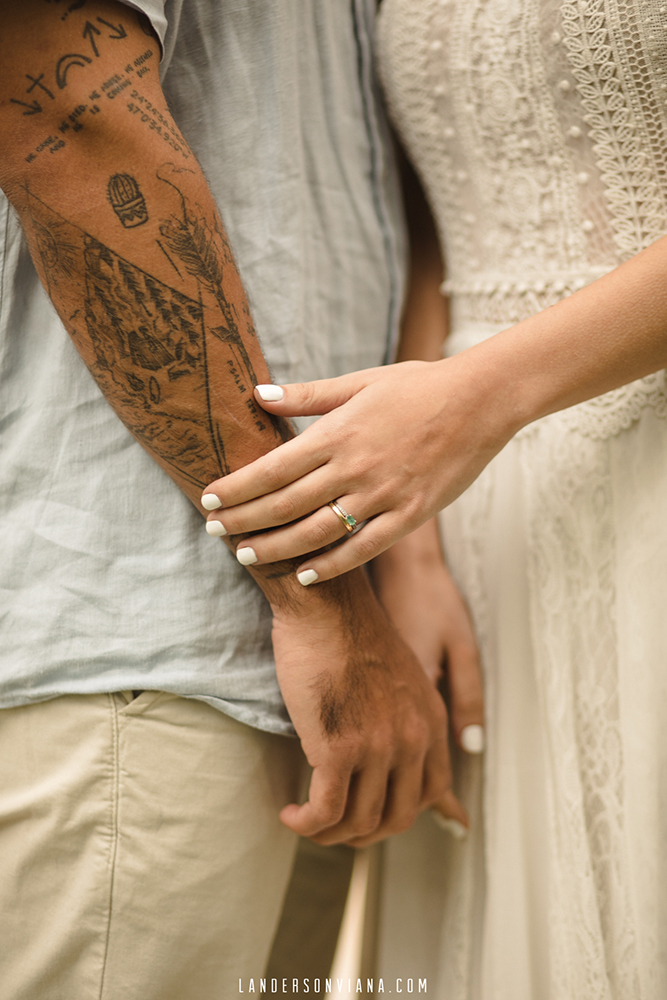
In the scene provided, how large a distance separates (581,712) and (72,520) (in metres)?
0.58

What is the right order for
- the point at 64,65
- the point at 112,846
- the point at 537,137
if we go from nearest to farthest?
the point at 64,65 < the point at 112,846 < the point at 537,137

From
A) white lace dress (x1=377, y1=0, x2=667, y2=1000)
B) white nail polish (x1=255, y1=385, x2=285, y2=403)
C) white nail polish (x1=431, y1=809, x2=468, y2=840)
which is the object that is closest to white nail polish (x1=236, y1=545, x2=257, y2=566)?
white nail polish (x1=255, y1=385, x2=285, y2=403)

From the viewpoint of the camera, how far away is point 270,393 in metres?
0.58

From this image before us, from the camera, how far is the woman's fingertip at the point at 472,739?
0.82m

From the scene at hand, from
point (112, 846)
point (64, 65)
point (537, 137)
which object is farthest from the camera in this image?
point (537, 137)

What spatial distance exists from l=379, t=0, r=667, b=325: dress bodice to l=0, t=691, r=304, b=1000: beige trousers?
0.62 metres

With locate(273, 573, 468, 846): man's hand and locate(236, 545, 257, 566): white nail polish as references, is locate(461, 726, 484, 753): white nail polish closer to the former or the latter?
locate(273, 573, 468, 846): man's hand

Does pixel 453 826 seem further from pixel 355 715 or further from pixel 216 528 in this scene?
pixel 216 528

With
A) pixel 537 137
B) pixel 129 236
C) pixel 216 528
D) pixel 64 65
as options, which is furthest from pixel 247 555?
pixel 537 137

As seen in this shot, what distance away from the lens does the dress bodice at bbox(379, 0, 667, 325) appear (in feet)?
2.20

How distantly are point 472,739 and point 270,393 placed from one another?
510mm

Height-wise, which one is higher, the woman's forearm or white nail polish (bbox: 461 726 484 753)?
the woman's forearm

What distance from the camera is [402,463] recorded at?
1.93 feet

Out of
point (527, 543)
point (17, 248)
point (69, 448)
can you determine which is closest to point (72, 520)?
point (69, 448)
